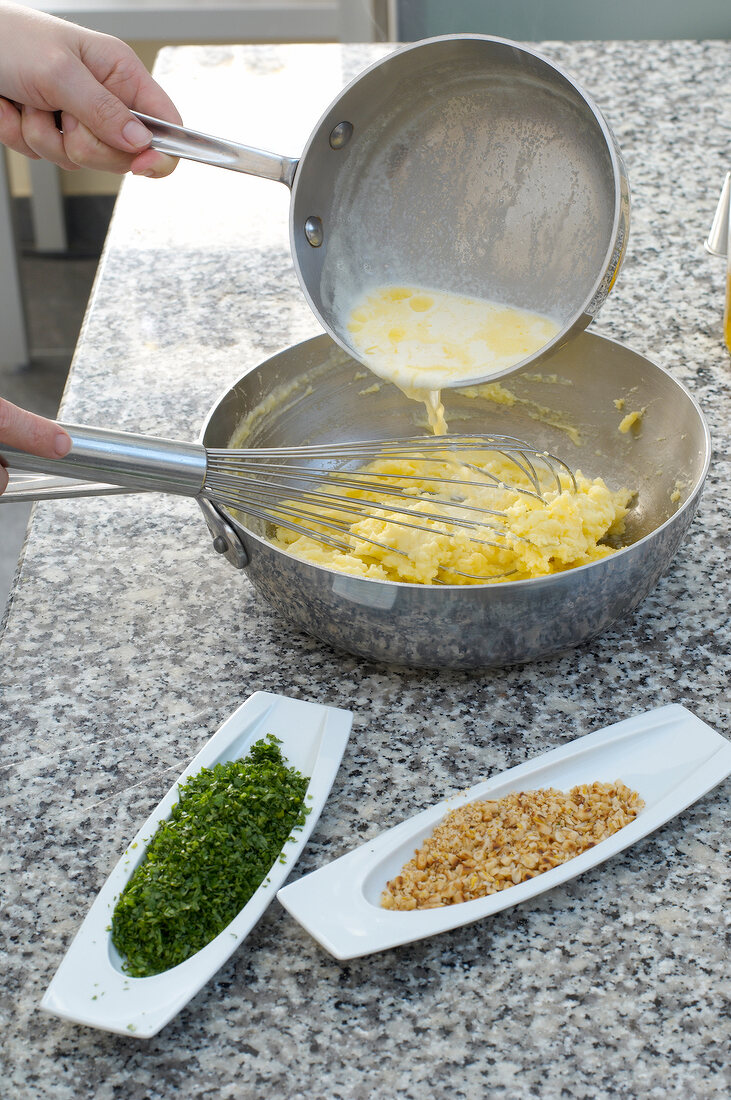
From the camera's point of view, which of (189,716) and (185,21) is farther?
(185,21)

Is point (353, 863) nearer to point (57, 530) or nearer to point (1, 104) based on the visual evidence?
point (57, 530)

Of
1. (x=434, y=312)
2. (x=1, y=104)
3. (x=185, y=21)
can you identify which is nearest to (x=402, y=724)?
(x=434, y=312)

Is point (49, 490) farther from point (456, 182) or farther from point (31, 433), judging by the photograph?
Answer: point (456, 182)

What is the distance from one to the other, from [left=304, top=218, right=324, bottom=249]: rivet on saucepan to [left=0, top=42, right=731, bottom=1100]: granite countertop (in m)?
0.29

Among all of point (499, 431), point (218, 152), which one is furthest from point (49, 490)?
point (499, 431)

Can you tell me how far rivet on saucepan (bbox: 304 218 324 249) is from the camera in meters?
0.94

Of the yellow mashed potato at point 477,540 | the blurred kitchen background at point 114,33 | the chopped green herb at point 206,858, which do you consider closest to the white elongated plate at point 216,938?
the chopped green herb at point 206,858

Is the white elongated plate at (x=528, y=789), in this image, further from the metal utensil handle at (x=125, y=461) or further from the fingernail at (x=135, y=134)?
the fingernail at (x=135, y=134)

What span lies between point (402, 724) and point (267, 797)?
A: 0.16m

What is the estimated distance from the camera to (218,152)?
0.82 meters

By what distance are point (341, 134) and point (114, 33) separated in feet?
6.23

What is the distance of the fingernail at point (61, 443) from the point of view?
71 centimetres

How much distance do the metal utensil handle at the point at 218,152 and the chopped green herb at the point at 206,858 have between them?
0.45 meters

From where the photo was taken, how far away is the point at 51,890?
71cm
